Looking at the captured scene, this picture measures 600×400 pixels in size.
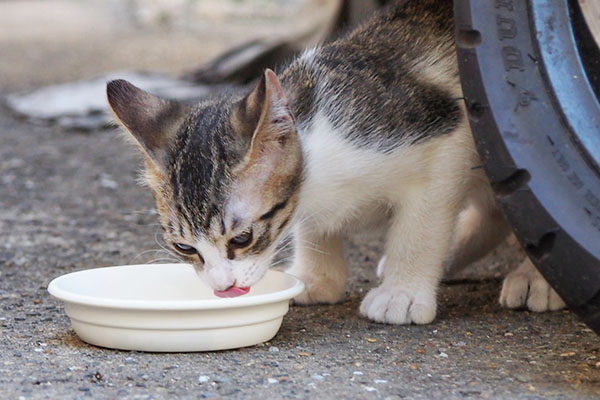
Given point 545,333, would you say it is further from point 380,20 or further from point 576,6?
point 380,20

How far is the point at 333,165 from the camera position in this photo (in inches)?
104

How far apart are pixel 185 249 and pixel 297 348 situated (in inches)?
16.6

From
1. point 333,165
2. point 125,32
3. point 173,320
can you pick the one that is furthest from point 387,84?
point 125,32

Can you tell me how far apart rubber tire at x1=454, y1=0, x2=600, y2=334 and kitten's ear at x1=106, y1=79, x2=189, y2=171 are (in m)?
0.87

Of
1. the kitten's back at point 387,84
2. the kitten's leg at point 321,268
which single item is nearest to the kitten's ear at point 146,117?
the kitten's back at point 387,84

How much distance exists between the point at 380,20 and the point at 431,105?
54cm

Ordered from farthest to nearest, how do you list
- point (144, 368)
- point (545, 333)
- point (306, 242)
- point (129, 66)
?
point (129, 66) < point (306, 242) < point (545, 333) < point (144, 368)

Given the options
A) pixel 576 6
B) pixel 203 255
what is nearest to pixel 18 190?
pixel 203 255

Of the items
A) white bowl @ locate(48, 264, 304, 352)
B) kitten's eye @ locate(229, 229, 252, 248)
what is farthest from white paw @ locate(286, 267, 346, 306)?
kitten's eye @ locate(229, 229, 252, 248)

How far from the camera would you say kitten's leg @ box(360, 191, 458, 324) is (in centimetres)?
274

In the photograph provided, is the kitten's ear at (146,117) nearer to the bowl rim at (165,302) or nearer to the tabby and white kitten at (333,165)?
the tabby and white kitten at (333,165)

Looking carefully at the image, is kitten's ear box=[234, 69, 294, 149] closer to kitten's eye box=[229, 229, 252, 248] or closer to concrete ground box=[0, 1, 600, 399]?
kitten's eye box=[229, 229, 252, 248]

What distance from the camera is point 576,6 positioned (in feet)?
7.60

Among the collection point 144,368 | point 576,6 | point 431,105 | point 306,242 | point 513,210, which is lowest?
point 144,368
